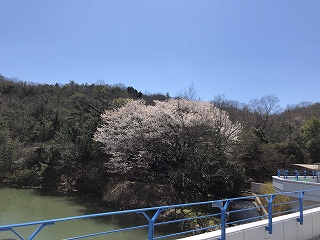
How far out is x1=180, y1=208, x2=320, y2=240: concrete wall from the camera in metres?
5.17

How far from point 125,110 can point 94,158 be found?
6.34 metres

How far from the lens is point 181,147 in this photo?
68.5 ft

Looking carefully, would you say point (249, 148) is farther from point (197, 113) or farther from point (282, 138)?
point (282, 138)

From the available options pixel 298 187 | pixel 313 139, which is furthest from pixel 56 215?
pixel 313 139

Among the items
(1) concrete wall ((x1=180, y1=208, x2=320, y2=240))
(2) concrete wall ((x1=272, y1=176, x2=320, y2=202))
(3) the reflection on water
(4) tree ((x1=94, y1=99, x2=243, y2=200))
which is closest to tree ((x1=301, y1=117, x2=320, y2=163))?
(4) tree ((x1=94, y1=99, x2=243, y2=200))

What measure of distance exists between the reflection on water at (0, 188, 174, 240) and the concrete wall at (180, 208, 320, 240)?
30.5 ft

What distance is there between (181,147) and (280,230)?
1481 cm

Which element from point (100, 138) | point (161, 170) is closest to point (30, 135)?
point (100, 138)

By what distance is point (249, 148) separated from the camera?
28188 millimetres

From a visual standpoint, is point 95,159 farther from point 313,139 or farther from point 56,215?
point 313,139

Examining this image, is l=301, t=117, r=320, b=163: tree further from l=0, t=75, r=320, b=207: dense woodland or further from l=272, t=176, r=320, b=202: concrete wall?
l=272, t=176, r=320, b=202: concrete wall

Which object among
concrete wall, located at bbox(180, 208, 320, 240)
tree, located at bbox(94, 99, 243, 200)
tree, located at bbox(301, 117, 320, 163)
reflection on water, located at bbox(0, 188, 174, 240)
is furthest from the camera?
tree, located at bbox(301, 117, 320, 163)

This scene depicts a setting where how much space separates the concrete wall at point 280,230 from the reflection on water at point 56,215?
366 inches

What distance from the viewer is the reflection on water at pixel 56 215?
14.3 metres
